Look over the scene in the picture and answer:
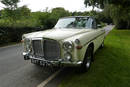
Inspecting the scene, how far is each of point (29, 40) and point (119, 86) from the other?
9.86 ft

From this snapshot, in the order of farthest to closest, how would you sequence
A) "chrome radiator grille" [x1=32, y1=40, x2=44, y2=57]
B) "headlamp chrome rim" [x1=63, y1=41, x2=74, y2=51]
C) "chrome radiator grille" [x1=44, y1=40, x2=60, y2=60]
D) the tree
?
the tree, "chrome radiator grille" [x1=32, y1=40, x2=44, y2=57], "chrome radiator grille" [x1=44, y1=40, x2=60, y2=60], "headlamp chrome rim" [x1=63, y1=41, x2=74, y2=51]

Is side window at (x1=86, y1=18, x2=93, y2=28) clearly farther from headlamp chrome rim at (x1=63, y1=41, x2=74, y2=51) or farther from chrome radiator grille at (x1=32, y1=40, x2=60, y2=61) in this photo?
chrome radiator grille at (x1=32, y1=40, x2=60, y2=61)

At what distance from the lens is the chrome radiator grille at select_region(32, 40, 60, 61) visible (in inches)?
117

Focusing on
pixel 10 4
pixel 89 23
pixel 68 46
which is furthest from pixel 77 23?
pixel 10 4

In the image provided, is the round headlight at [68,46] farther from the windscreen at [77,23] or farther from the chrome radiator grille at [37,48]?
the windscreen at [77,23]

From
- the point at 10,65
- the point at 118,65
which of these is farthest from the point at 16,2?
the point at 118,65

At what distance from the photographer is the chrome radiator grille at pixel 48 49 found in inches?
117

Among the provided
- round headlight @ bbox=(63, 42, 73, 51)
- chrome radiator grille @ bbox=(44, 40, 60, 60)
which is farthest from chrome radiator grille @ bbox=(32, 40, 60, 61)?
round headlight @ bbox=(63, 42, 73, 51)

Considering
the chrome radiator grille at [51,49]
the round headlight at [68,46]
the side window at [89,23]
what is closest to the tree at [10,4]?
the side window at [89,23]

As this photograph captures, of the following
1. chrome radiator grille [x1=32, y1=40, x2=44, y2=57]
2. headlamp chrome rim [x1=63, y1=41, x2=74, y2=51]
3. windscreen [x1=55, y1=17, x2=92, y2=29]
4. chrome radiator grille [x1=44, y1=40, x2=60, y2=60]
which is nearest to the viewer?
headlamp chrome rim [x1=63, y1=41, x2=74, y2=51]

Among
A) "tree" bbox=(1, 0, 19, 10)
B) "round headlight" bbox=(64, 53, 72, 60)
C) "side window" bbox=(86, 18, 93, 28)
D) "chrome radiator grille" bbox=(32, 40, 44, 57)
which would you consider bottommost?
"round headlight" bbox=(64, 53, 72, 60)

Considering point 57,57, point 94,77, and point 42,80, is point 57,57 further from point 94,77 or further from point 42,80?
point 94,77

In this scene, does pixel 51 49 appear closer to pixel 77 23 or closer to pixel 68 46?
pixel 68 46

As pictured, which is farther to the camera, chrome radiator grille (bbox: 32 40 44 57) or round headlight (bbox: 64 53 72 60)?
chrome radiator grille (bbox: 32 40 44 57)
